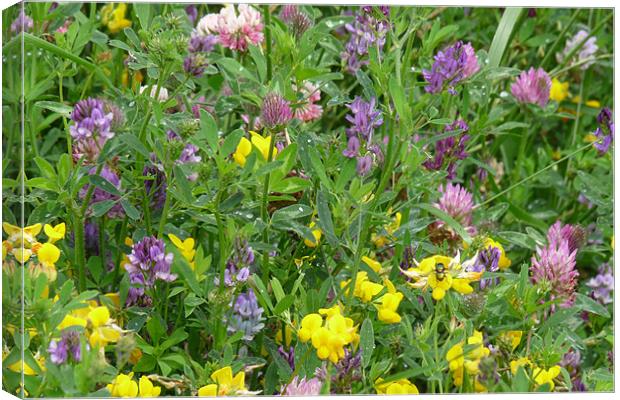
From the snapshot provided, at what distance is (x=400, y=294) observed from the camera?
1.46 metres

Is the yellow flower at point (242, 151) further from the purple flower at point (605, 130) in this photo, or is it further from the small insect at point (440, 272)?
the purple flower at point (605, 130)

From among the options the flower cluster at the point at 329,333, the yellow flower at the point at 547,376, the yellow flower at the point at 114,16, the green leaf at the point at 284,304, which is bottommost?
the yellow flower at the point at 547,376

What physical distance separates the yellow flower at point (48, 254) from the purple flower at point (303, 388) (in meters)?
0.31

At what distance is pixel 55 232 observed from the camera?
1.43 m

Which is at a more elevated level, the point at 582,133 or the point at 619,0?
the point at 619,0

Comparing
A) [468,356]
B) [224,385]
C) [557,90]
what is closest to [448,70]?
[468,356]

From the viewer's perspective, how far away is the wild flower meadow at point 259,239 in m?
1.36

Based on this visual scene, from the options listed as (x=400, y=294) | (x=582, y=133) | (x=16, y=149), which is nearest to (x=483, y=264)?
(x=400, y=294)

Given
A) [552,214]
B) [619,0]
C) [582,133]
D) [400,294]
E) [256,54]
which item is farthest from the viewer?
[582,133]

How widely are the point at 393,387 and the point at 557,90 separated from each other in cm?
89

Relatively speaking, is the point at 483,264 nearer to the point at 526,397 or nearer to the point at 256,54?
the point at 526,397

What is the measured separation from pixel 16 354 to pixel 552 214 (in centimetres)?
94

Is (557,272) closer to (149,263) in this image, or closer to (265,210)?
(265,210)

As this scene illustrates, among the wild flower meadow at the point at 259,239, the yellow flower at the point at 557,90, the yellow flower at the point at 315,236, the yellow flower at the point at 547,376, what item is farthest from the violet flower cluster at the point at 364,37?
the yellow flower at the point at 557,90
